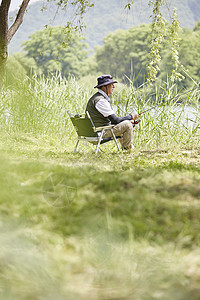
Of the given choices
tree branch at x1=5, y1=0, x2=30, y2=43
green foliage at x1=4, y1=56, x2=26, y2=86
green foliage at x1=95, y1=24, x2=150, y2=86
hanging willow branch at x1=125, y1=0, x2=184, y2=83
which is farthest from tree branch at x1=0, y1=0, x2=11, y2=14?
green foliage at x1=95, y1=24, x2=150, y2=86

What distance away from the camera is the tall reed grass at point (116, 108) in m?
7.16

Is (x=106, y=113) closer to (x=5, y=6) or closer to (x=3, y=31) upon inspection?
(x=3, y=31)

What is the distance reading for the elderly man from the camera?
582cm

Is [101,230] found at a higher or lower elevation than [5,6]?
lower

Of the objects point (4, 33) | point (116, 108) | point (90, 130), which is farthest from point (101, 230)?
point (116, 108)

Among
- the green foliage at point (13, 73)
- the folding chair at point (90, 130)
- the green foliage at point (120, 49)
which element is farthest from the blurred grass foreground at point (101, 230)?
the green foliage at point (120, 49)

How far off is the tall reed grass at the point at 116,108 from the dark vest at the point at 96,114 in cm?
135

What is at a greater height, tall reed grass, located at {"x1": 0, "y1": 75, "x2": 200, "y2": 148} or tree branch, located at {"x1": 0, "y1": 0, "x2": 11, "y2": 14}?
tree branch, located at {"x1": 0, "y1": 0, "x2": 11, "y2": 14}

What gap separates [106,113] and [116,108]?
2.03 meters

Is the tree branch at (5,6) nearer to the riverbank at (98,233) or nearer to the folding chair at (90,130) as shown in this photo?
the folding chair at (90,130)

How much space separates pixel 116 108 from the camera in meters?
7.82

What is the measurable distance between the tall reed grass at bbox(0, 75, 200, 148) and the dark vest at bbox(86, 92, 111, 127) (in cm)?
135

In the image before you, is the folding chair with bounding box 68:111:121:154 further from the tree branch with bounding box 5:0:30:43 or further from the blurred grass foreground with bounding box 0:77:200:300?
the tree branch with bounding box 5:0:30:43

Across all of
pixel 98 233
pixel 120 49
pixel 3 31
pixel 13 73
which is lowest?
pixel 98 233
